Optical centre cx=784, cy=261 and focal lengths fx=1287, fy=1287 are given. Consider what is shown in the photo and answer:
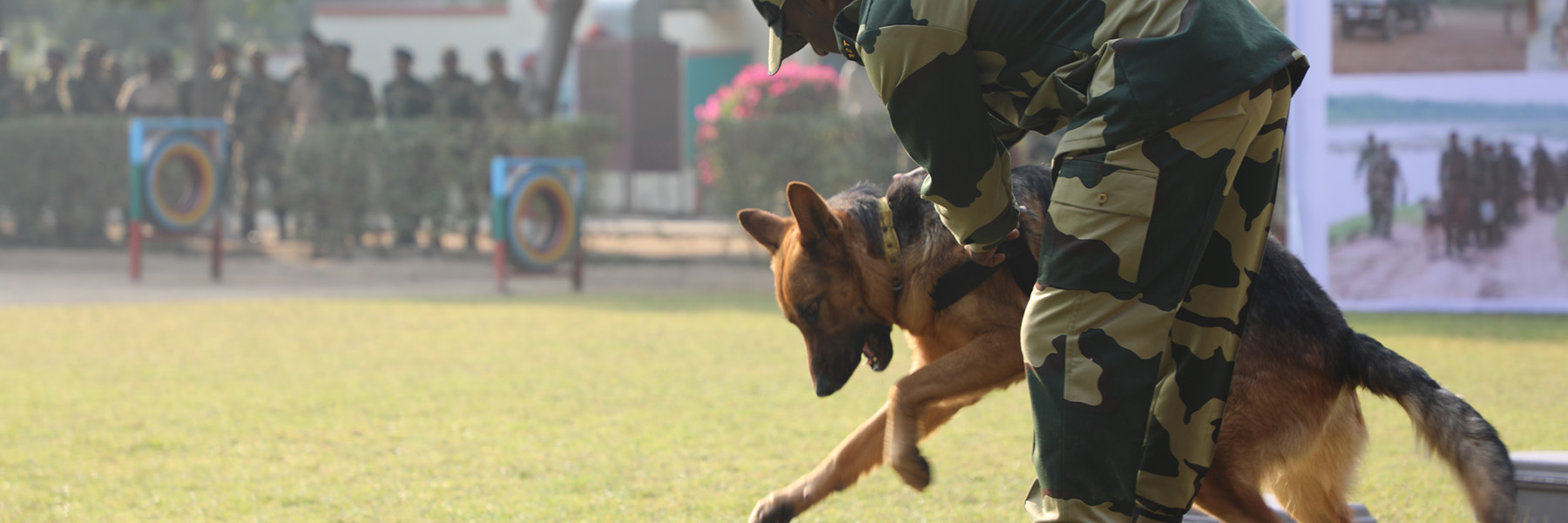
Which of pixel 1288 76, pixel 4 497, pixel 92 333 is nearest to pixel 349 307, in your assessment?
pixel 92 333

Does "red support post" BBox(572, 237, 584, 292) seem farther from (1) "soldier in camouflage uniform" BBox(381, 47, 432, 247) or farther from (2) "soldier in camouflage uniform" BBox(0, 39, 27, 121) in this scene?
(2) "soldier in camouflage uniform" BBox(0, 39, 27, 121)

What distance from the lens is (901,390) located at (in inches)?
117

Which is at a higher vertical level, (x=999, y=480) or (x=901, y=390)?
(x=901, y=390)

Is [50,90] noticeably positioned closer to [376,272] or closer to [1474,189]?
[376,272]

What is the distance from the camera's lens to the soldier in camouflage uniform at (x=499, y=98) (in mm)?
15555

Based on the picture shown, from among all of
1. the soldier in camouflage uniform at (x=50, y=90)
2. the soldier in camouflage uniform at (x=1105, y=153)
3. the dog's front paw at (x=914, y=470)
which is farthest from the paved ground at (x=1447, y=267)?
the soldier in camouflage uniform at (x=50, y=90)

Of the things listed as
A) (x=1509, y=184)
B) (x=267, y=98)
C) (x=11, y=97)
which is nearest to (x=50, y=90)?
(x=11, y=97)

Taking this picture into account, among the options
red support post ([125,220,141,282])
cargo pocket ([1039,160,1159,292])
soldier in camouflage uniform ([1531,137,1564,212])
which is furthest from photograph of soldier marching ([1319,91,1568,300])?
red support post ([125,220,141,282])

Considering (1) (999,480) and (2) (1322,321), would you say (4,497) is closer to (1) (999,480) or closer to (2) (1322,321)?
(1) (999,480)

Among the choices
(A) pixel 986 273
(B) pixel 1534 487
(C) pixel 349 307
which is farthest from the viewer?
(C) pixel 349 307

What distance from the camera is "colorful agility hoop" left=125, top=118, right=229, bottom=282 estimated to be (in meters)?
12.9

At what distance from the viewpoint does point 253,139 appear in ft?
57.7

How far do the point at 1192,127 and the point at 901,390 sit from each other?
3.30 feet

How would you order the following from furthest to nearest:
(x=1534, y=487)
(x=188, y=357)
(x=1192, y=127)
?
(x=188, y=357) < (x=1534, y=487) < (x=1192, y=127)
